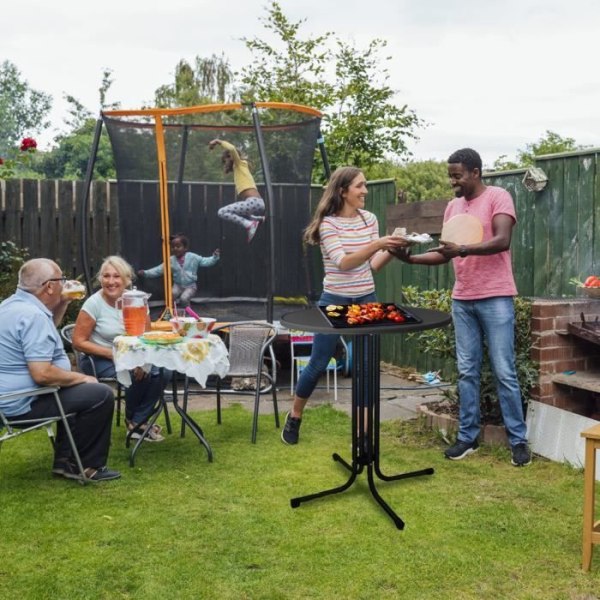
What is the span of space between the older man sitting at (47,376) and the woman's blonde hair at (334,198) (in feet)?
4.43

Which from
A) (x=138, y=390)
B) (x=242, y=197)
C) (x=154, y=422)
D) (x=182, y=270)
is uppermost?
(x=242, y=197)

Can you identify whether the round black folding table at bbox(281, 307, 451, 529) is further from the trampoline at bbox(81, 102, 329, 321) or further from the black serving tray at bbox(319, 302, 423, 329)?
the trampoline at bbox(81, 102, 329, 321)

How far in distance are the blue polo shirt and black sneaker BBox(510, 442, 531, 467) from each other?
95.6 inches

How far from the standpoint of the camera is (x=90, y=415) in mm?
3764

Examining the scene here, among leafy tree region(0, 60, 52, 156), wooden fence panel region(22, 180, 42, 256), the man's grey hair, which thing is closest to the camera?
the man's grey hair

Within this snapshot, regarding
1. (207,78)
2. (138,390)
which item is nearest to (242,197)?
(138,390)

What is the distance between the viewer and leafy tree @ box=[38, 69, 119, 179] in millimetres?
19309

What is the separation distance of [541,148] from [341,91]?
411 centimetres

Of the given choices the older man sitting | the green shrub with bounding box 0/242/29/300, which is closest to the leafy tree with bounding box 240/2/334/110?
the green shrub with bounding box 0/242/29/300

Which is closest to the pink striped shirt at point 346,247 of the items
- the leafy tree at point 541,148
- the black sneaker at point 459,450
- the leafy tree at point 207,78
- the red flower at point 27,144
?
the black sneaker at point 459,450

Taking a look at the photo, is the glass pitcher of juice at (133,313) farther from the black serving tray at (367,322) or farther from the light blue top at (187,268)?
the light blue top at (187,268)

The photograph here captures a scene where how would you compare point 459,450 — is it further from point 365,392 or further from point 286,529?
point 286,529

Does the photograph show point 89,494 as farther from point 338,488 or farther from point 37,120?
point 37,120

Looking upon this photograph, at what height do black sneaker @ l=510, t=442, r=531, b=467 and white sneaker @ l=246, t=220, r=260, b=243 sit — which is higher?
white sneaker @ l=246, t=220, r=260, b=243
